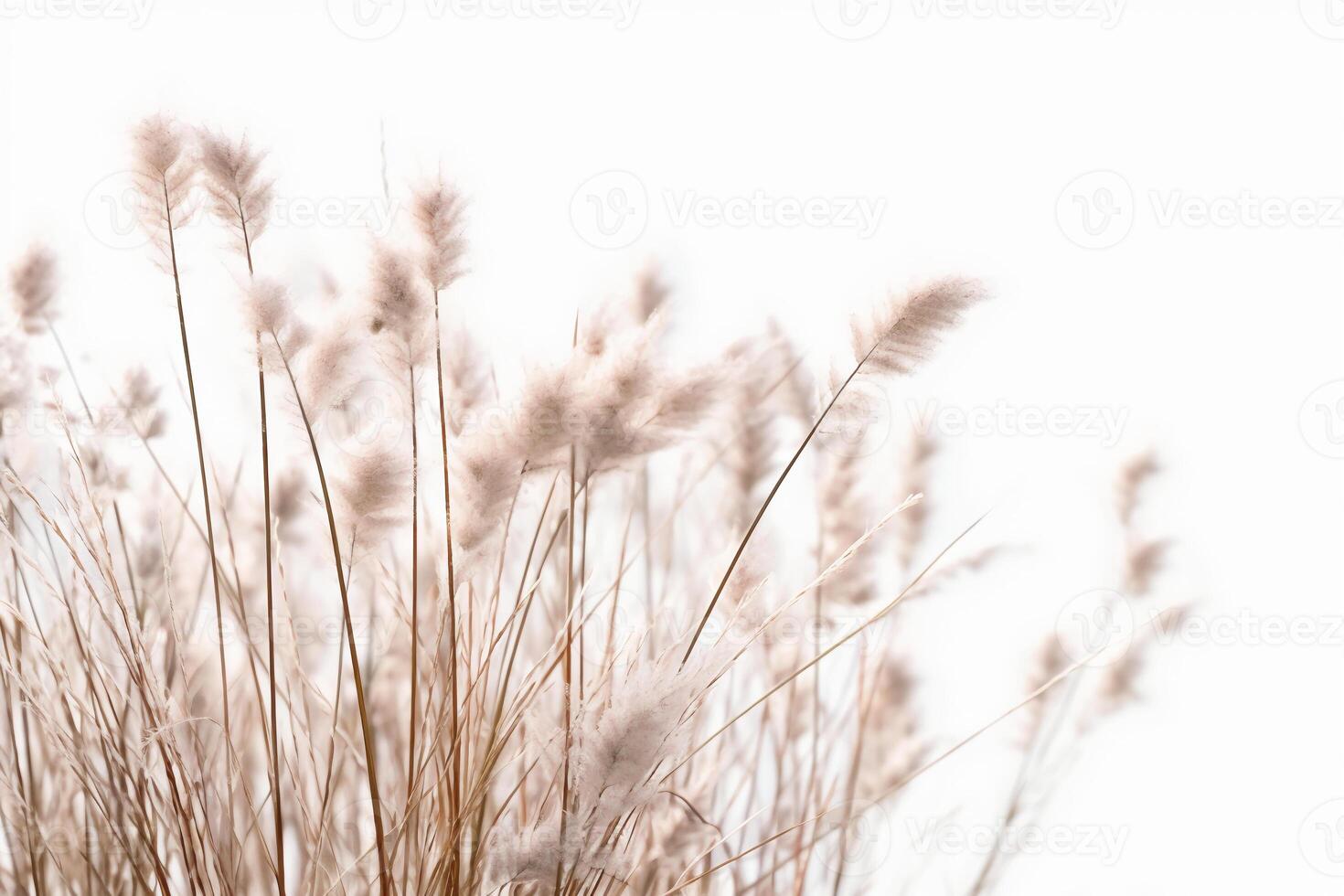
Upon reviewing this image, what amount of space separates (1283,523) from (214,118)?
53.8 inches

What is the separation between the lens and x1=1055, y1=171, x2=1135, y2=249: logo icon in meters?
1.18

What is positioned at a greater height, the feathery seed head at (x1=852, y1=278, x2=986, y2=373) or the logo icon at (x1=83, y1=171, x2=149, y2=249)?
the logo icon at (x1=83, y1=171, x2=149, y2=249)

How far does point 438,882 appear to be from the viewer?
17.8 inches

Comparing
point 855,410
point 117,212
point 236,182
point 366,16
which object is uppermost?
point 366,16

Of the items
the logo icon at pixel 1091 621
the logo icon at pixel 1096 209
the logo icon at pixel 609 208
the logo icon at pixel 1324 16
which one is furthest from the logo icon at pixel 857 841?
the logo icon at pixel 1324 16

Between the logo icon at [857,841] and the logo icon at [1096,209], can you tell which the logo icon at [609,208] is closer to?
the logo icon at [1096,209]

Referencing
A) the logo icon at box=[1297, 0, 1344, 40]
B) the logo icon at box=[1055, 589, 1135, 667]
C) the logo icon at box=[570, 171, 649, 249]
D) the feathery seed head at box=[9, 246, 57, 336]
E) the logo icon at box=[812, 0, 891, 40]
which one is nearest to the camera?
the feathery seed head at box=[9, 246, 57, 336]

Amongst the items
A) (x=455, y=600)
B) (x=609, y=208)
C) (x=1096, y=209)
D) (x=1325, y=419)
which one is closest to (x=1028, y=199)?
(x=1096, y=209)

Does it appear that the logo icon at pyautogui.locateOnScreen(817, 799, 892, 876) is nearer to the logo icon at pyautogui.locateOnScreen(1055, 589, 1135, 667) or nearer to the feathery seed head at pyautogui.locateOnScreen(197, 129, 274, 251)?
the logo icon at pyautogui.locateOnScreen(1055, 589, 1135, 667)

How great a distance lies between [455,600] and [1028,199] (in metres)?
1.11

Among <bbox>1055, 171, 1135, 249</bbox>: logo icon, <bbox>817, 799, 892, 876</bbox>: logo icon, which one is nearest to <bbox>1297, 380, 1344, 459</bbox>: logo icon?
<bbox>1055, 171, 1135, 249</bbox>: logo icon

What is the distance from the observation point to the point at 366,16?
989 mm

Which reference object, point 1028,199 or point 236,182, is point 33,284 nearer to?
point 236,182

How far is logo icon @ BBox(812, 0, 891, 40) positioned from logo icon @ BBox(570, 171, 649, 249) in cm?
32
